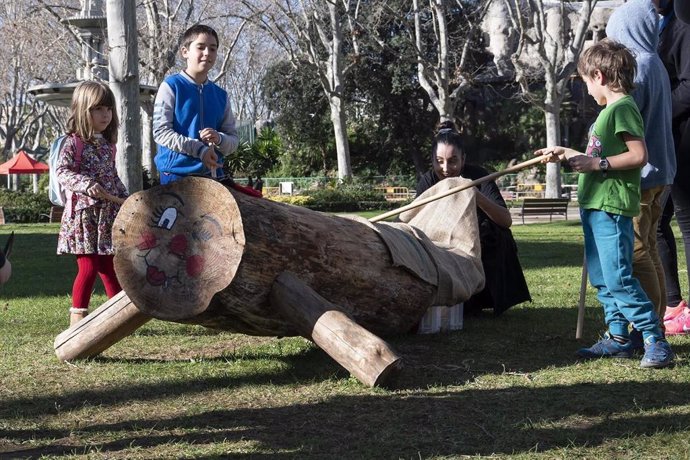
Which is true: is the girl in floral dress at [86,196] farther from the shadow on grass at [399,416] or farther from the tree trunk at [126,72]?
the tree trunk at [126,72]

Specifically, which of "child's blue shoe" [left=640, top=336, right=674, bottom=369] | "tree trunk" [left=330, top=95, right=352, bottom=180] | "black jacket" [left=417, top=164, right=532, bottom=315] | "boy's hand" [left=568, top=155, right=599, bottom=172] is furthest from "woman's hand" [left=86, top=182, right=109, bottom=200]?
"tree trunk" [left=330, top=95, right=352, bottom=180]

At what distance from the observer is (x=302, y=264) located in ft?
15.1

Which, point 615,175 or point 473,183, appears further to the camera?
point 473,183

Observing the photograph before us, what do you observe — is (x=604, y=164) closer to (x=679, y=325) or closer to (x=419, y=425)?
(x=679, y=325)

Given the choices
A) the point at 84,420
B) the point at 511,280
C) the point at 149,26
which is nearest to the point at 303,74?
the point at 149,26

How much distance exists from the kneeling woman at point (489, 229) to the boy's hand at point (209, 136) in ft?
5.83

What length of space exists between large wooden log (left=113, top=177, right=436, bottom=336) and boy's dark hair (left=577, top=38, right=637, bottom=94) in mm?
1556

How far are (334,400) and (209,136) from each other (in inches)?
66.8

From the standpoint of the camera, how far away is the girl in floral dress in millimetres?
5559

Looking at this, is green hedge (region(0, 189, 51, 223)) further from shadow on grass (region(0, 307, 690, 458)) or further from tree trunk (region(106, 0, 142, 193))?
shadow on grass (region(0, 307, 690, 458))

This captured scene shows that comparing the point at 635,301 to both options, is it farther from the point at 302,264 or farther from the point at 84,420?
the point at 84,420

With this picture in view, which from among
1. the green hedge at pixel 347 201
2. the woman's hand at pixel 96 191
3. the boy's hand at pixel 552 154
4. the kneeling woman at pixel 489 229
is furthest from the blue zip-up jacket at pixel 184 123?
the green hedge at pixel 347 201

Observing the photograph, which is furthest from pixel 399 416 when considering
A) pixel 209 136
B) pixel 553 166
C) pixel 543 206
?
pixel 553 166

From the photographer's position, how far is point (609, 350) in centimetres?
477
